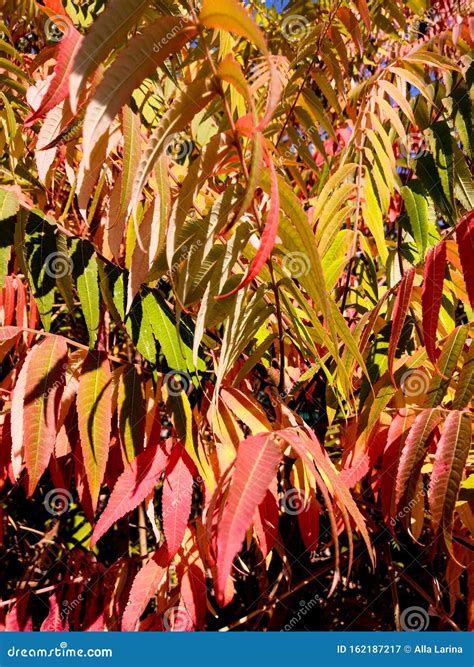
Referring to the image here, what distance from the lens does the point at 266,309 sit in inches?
39.4

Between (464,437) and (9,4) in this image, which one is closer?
(464,437)

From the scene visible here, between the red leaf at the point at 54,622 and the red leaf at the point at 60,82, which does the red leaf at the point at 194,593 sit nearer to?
the red leaf at the point at 54,622

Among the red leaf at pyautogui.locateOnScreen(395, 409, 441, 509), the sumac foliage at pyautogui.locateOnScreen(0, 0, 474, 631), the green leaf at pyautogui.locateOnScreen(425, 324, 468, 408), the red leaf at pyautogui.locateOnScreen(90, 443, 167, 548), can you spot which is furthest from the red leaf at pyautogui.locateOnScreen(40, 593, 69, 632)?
the green leaf at pyautogui.locateOnScreen(425, 324, 468, 408)

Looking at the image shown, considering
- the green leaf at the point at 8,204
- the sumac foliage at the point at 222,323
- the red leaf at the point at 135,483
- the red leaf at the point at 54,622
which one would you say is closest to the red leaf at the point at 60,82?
the sumac foliage at the point at 222,323

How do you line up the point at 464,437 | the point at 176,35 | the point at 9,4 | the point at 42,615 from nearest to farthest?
the point at 176,35 → the point at 464,437 → the point at 9,4 → the point at 42,615

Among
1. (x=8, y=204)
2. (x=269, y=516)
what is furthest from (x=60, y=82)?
(x=269, y=516)

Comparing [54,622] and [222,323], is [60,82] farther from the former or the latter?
[54,622]

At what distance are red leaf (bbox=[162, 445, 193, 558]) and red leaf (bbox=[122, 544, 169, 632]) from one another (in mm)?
136

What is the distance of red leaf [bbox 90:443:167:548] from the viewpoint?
935 millimetres

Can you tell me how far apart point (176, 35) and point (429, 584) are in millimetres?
1517

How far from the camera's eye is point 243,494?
0.72 meters
